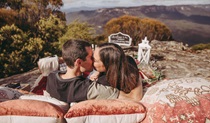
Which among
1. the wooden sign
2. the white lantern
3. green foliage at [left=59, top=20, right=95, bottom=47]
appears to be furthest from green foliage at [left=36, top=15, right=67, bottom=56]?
the white lantern

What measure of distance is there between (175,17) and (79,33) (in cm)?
549

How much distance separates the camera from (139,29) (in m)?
11.3

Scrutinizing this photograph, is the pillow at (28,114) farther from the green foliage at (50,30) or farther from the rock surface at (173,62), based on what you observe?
the green foliage at (50,30)

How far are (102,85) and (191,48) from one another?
858 centimetres

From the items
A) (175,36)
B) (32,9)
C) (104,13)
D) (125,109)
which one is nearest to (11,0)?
(32,9)

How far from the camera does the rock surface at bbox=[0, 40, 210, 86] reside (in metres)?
6.38

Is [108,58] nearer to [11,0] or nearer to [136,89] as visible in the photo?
[136,89]

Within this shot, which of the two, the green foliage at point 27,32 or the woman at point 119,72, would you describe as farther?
the green foliage at point 27,32

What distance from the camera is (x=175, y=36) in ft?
36.7

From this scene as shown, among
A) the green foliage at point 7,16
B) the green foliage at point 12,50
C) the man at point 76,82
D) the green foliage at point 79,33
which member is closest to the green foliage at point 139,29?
the green foliage at point 79,33

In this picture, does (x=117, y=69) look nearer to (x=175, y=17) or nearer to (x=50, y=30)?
(x=50, y=30)

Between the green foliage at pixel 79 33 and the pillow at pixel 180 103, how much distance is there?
24.8ft

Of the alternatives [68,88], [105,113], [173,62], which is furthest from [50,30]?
[105,113]

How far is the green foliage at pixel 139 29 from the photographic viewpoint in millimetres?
11242
